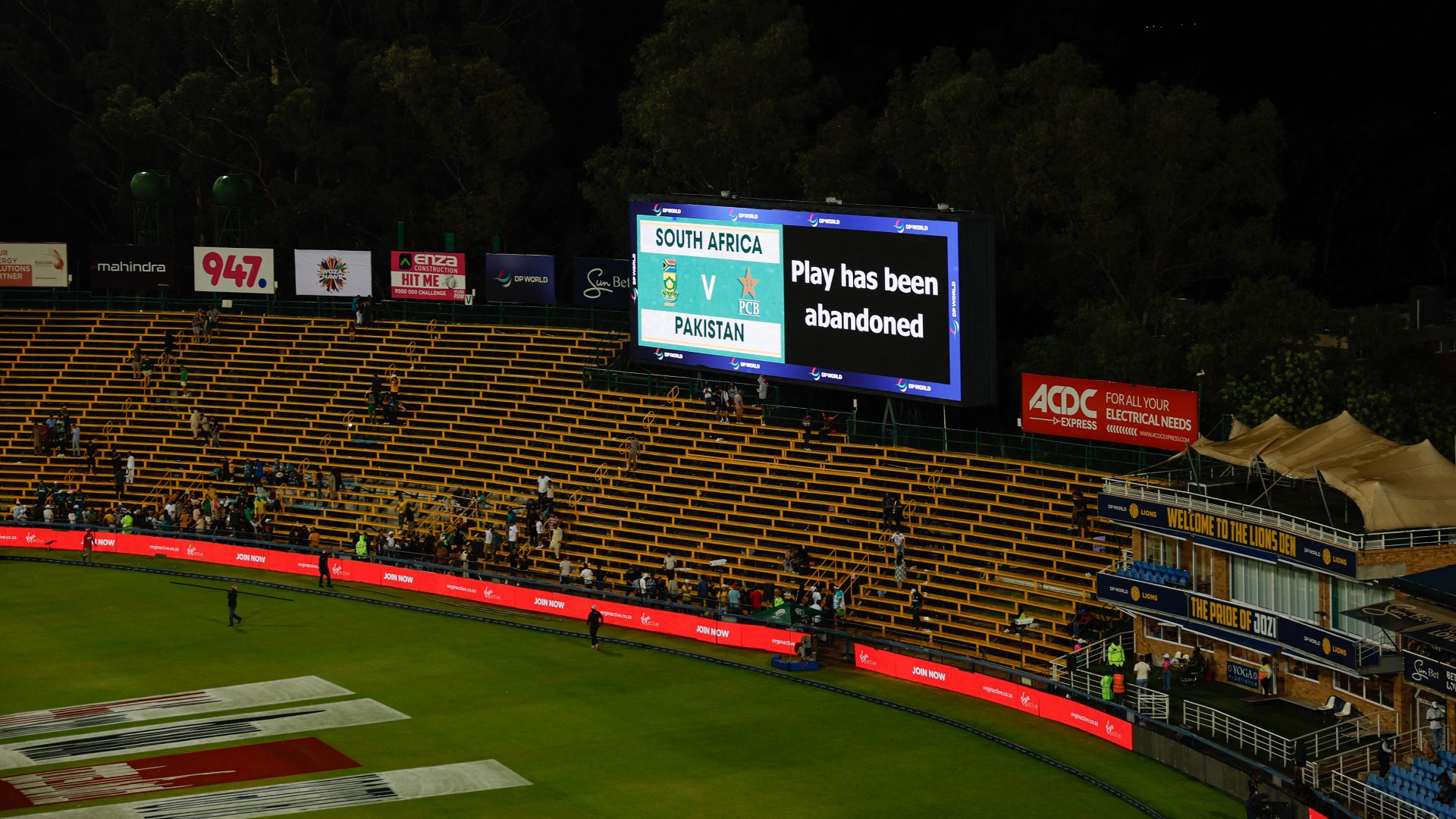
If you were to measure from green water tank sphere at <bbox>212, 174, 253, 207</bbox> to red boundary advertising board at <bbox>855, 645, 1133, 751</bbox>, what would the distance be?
40715mm

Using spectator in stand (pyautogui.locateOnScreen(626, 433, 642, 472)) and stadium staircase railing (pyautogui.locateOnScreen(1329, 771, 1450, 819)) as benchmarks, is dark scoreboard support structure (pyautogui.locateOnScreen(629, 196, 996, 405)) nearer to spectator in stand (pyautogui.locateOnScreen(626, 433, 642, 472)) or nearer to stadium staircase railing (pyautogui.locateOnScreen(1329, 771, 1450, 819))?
spectator in stand (pyautogui.locateOnScreen(626, 433, 642, 472))

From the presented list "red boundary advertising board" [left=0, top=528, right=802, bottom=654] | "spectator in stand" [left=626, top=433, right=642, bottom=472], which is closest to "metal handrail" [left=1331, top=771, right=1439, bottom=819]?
"red boundary advertising board" [left=0, top=528, right=802, bottom=654]

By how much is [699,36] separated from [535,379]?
54.1ft

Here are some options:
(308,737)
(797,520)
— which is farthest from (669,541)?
(308,737)

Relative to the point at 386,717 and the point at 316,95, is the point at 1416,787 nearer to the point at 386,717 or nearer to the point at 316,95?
the point at 386,717

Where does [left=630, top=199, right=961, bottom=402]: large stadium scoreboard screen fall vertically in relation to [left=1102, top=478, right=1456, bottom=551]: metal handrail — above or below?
above

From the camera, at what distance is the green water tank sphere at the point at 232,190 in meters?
75.5

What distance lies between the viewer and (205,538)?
61438 millimetres

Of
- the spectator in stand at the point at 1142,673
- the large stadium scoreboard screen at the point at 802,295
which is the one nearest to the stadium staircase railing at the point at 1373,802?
the spectator in stand at the point at 1142,673

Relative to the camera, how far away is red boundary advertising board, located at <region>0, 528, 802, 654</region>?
49875 mm

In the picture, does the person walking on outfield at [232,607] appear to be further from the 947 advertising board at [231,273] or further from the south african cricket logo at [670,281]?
the 947 advertising board at [231,273]

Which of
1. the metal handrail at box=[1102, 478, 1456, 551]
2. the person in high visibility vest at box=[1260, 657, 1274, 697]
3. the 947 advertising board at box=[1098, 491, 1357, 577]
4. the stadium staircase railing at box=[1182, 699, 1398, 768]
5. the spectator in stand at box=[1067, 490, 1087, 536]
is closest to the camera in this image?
the metal handrail at box=[1102, 478, 1456, 551]

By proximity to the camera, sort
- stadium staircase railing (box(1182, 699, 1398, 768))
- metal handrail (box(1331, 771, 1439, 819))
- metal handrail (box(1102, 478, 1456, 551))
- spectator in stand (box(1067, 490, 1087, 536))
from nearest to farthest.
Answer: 1. metal handrail (box(1331, 771, 1439, 819))
2. metal handrail (box(1102, 478, 1456, 551))
3. stadium staircase railing (box(1182, 699, 1398, 768))
4. spectator in stand (box(1067, 490, 1087, 536))

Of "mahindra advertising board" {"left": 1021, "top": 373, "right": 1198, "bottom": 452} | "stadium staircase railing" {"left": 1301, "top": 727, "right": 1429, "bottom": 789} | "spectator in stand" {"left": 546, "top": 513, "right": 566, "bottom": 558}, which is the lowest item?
"stadium staircase railing" {"left": 1301, "top": 727, "right": 1429, "bottom": 789}
